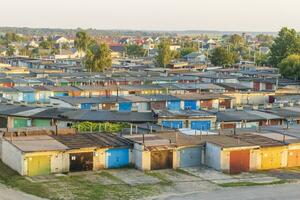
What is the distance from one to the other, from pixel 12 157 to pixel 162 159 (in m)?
6.44

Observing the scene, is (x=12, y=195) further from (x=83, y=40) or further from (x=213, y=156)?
(x=83, y=40)

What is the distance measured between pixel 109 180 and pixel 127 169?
2082 millimetres

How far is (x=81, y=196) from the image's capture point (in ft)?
69.4

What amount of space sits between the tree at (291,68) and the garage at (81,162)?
4173cm

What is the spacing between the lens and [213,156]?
85.1 ft

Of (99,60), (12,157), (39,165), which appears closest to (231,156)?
(39,165)

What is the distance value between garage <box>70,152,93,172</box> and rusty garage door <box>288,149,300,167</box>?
9164 mm

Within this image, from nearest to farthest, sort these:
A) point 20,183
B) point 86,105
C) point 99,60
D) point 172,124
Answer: point 20,183
point 172,124
point 86,105
point 99,60

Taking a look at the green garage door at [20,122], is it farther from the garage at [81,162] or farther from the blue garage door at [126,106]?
the garage at [81,162]

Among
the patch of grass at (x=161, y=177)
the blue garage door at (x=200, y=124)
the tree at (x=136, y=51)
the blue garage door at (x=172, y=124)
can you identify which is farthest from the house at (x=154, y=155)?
the tree at (x=136, y=51)

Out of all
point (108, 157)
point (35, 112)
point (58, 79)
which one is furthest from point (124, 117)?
point (58, 79)

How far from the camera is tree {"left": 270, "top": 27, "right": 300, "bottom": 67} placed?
76562mm

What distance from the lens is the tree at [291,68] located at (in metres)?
62.8

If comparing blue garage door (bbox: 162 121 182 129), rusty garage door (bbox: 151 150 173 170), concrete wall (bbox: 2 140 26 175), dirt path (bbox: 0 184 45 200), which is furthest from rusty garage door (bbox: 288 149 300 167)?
dirt path (bbox: 0 184 45 200)
